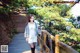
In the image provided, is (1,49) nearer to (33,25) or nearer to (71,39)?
(33,25)

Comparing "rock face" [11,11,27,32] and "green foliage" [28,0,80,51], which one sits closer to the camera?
"green foliage" [28,0,80,51]

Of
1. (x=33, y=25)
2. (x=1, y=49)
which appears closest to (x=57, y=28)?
(x=1, y=49)

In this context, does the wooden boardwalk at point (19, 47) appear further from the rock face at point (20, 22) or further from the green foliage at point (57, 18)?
the rock face at point (20, 22)

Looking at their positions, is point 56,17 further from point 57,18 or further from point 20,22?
point 20,22

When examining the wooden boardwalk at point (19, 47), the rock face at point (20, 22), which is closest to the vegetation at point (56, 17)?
the wooden boardwalk at point (19, 47)

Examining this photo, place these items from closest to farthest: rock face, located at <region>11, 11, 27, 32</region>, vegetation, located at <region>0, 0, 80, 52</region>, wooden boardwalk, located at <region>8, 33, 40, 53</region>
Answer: wooden boardwalk, located at <region>8, 33, 40, 53</region>
vegetation, located at <region>0, 0, 80, 52</region>
rock face, located at <region>11, 11, 27, 32</region>

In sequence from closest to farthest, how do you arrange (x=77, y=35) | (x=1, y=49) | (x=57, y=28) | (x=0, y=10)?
(x=1, y=49) < (x=0, y=10) < (x=77, y=35) < (x=57, y=28)

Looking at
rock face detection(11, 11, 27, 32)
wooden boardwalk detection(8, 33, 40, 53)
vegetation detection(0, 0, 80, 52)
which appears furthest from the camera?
rock face detection(11, 11, 27, 32)

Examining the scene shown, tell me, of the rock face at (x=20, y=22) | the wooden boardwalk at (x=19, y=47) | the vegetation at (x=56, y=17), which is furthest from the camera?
the rock face at (x=20, y=22)

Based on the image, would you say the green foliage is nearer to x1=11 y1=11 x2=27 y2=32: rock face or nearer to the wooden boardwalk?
the wooden boardwalk

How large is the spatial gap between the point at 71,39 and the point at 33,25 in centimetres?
613

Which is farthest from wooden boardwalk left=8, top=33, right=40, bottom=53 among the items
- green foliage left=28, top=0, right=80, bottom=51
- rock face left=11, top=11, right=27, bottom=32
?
rock face left=11, top=11, right=27, bottom=32

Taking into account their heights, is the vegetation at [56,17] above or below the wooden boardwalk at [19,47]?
above

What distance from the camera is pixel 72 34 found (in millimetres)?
15227
